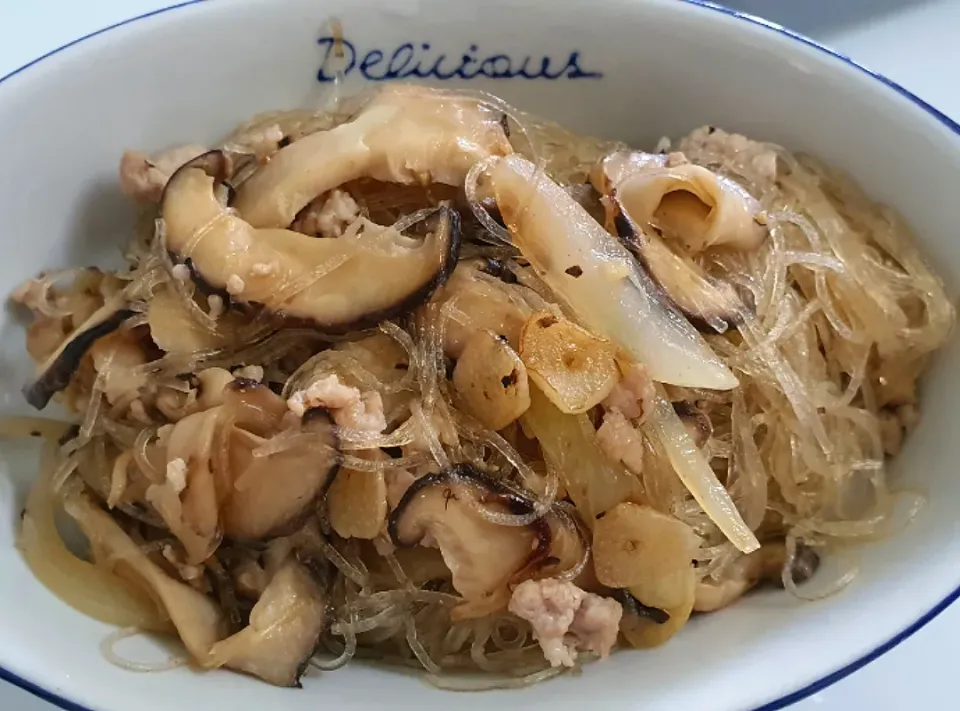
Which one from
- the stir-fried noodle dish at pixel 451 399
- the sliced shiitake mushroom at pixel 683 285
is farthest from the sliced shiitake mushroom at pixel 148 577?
the sliced shiitake mushroom at pixel 683 285

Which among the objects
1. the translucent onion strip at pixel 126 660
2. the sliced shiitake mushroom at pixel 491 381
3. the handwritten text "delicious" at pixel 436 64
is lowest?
the translucent onion strip at pixel 126 660

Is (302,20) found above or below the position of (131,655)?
above

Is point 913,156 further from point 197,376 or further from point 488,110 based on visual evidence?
point 197,376

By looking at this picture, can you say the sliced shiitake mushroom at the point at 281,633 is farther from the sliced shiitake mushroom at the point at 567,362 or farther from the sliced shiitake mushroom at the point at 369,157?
the sliced shiitake mushroom at the point at 369,157

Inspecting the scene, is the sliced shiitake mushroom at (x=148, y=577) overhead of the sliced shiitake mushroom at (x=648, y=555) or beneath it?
beneath

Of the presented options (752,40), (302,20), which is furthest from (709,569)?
(302,20)

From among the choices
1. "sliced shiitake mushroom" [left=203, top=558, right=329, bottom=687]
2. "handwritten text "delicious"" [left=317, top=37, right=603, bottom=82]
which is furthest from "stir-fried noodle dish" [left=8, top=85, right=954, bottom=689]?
"handwritten text "delicious"" [left=317, top=37, right=603, bottom=82]

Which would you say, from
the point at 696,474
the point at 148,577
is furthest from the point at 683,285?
the point at 148,577
